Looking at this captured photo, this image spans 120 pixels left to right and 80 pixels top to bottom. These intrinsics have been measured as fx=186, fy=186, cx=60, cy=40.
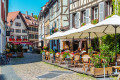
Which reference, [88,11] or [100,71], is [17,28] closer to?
[88,11]

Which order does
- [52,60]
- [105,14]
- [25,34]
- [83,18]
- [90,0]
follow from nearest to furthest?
[52,60], [105,14], [90,0], [83,18], [25,34]

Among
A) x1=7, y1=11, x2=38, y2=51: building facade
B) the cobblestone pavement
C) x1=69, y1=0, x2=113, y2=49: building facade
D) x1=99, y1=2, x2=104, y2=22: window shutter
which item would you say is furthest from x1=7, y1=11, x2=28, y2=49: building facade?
the cobblestone pavement

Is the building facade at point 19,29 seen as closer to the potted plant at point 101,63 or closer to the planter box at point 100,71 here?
the potted plant at point 101,63

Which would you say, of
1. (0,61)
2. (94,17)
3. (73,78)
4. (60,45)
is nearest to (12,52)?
(60,45)

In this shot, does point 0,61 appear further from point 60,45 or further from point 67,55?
point 60,45

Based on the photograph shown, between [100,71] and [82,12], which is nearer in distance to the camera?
[100,71]

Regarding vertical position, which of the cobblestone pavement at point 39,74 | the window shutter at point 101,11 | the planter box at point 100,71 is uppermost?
the window shutter at point 101,11

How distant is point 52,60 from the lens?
13891 millimetres

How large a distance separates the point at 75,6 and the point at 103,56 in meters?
12.2

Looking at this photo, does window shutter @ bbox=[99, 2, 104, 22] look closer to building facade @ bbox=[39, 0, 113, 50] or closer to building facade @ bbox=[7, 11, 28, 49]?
building facade @ bbox=[39, 0, 113, 50]

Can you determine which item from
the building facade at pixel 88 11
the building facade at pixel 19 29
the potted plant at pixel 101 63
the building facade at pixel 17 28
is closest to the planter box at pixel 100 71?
the potted plant at pixel 101 63

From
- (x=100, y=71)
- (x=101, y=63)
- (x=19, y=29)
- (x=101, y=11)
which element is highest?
(x=19, y=29)

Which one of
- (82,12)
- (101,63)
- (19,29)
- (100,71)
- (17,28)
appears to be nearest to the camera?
(100,71)

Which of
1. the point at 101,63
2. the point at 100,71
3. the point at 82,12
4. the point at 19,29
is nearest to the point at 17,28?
the point at 19,29
